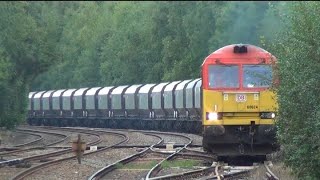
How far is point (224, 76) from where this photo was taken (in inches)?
835

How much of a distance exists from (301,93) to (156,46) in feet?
192

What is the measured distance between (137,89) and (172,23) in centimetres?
2128

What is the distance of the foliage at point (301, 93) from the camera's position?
1477 centimetres

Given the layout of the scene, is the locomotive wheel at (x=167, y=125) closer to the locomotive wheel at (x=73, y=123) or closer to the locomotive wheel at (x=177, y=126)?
the locomotive wheel at (x=177, y=126)

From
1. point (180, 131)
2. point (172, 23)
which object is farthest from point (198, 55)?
point (180, 131)

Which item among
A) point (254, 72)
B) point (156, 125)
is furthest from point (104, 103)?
point (254, 72)

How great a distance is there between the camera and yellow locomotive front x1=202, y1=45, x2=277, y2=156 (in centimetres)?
2069

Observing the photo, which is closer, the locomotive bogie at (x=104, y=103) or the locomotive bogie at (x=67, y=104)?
the locomotive bogie at (x=104, y=103)

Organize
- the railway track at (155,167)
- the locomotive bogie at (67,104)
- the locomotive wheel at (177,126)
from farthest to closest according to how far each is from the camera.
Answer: the locomotive bogie at (67,104)
the locomotive wheel at (177,126)
the railway track at (155,167)

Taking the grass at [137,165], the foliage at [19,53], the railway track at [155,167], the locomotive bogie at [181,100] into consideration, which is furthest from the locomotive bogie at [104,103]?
the grass at [137,165]

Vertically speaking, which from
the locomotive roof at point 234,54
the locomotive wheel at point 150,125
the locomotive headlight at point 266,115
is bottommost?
the locomotive wheel at point 150,125

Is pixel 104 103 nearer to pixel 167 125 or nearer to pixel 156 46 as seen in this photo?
pixel 167 125

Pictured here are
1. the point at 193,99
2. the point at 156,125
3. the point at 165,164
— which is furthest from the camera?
the point at 156,125

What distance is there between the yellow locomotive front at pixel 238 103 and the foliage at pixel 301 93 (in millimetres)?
3856
